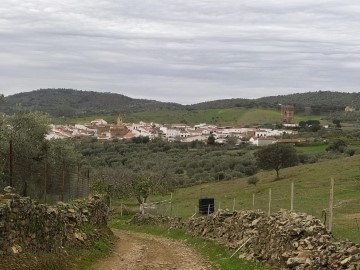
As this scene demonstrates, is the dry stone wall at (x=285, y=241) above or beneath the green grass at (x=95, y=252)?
above

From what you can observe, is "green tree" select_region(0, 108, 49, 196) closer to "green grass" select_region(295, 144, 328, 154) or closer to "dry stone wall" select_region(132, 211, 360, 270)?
"dry stone wall" select_region(132, 211, 360, 270)

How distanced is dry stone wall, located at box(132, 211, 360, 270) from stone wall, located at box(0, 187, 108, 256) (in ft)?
21.7

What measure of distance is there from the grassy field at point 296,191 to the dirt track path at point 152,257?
6221 mm

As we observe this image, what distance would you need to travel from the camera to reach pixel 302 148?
95812 millimetres

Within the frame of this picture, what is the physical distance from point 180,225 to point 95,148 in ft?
238

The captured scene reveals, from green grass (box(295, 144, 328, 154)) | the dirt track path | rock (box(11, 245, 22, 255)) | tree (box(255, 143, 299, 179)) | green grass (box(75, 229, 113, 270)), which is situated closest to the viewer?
rock (box(11, 245, 22, 255))

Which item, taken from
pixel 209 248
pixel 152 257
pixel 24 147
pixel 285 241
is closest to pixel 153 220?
pixel 24 147

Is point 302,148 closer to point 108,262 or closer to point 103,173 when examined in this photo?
point 103,173

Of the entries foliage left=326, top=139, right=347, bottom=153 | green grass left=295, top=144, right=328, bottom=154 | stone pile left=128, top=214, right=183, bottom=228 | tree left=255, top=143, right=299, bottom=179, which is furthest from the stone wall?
green grass left=295, top=144, right=328, bottom=154

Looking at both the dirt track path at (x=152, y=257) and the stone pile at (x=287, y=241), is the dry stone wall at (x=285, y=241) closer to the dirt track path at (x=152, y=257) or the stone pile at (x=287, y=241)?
the stone pile at (x=287, y=241)

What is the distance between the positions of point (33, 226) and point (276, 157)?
5123cm

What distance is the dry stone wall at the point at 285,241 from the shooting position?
14500 mm

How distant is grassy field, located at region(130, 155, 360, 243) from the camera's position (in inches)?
1321

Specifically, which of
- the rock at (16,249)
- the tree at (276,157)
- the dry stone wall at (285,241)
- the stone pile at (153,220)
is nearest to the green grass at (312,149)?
the tree at (276,157)
